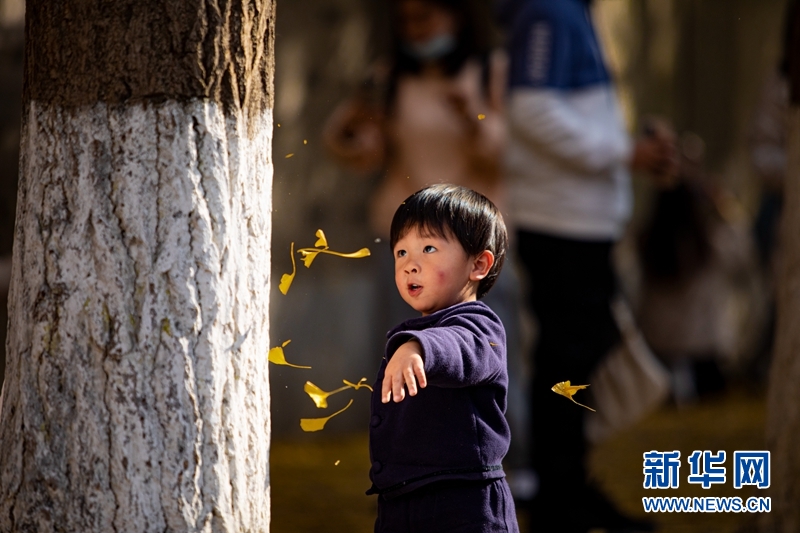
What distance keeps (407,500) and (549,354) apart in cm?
199

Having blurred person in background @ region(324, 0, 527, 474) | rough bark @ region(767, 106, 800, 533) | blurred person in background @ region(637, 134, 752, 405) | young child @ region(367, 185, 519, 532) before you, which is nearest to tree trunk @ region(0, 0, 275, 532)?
young child @ region(367, 185, 519, 532)

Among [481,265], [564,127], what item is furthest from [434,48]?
[481,265]

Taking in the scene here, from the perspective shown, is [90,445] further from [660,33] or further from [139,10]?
[660,33]

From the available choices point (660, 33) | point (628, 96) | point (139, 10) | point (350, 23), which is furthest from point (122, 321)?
point (660, 33)

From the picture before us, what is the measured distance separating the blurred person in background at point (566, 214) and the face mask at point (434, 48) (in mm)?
347

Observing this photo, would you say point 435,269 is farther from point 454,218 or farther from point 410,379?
point 410,379

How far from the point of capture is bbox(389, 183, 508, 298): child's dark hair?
2.09 metres

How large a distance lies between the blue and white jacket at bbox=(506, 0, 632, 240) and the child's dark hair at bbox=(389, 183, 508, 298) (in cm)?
194

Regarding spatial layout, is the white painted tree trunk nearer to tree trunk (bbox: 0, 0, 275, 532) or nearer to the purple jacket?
tree trunk (bbox: 0, 0, 275, 532)

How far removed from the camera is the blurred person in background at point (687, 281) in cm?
797

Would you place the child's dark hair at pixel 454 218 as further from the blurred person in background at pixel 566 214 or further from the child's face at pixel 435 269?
the blurred person in background at pixel 566 214

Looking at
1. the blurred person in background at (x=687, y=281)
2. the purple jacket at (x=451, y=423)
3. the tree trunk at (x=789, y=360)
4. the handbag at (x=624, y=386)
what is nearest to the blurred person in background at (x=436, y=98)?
the handbag at (x=624, y=386)

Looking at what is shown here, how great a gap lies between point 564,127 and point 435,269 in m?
2.09

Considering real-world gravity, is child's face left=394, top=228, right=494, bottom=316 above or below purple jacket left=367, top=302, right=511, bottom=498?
above
